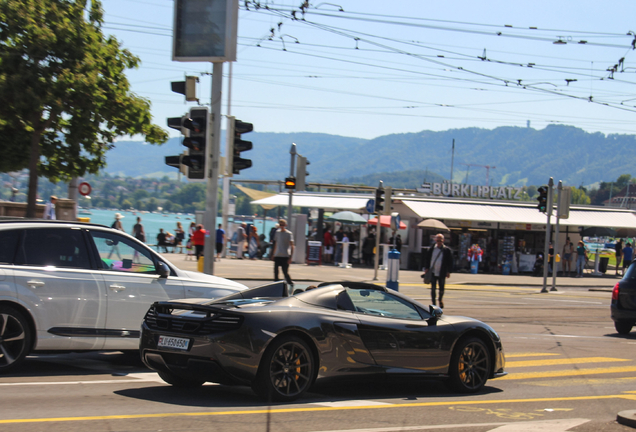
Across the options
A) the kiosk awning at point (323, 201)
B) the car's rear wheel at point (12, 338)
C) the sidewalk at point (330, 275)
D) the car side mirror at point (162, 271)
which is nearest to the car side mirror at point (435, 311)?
the car side mirror at point (162, 271)

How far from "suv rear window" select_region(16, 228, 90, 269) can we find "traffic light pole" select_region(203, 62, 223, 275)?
218 inches

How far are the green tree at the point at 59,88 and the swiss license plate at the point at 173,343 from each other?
10.3 meters

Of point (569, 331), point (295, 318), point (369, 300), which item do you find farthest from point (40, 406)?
point (569, 331)

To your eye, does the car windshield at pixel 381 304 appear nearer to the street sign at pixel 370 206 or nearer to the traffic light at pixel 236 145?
the traffic light at pixel 236 145

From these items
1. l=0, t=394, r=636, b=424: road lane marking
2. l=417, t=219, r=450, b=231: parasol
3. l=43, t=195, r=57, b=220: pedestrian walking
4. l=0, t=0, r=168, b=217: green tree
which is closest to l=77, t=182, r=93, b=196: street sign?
l=43, t=195, r=57, b=220: pedestrian walking

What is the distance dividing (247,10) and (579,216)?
27.1 metres

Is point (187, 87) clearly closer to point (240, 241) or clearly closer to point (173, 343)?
point (173, 343)

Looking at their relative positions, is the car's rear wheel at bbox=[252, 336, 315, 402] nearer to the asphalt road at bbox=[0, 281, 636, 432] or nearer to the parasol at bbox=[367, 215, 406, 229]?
the asphalt road at bbox=[0, 281, 636, 432]

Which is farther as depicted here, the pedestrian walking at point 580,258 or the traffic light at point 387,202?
the pedestrian walking at point 580,258

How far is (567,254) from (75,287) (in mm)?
34076

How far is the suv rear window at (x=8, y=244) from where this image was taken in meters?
7.83

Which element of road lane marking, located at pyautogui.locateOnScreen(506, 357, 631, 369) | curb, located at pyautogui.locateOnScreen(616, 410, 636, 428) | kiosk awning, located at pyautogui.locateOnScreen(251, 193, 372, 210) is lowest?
road lane marking, located at pyautogui.locateOnScreen(506, 357, 631, 369)

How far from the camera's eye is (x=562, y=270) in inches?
1538

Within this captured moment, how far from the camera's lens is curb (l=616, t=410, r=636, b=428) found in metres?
6.52
